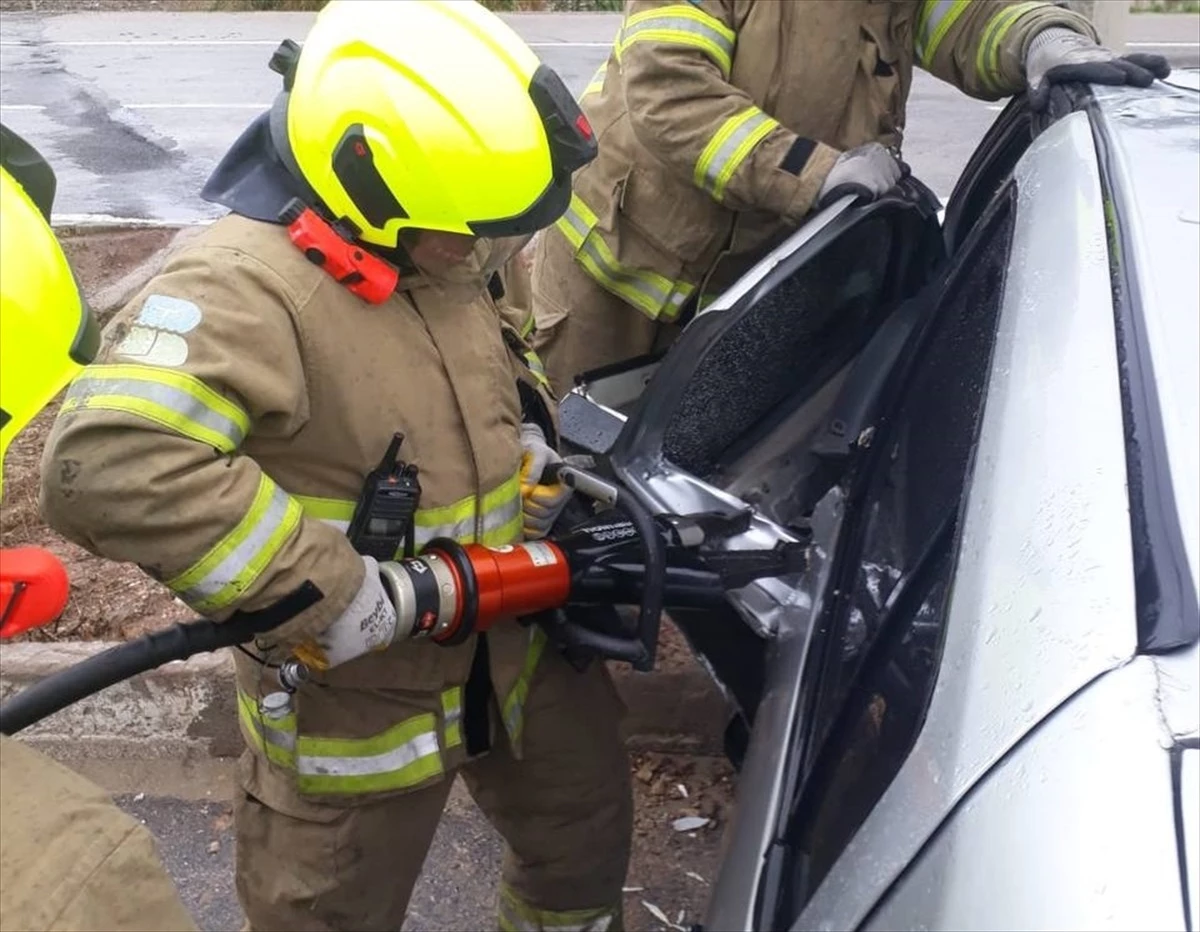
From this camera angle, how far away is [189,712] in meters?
3.12

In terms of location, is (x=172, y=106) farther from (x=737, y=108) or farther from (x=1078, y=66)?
(x=1078, y=66)

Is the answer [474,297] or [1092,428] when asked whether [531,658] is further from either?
[1092,428]

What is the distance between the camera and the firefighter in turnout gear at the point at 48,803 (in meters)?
1.04

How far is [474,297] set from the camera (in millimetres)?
1914

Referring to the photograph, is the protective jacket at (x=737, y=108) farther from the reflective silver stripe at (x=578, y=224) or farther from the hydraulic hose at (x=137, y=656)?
the hydraulic hose at (x=137, y=656)

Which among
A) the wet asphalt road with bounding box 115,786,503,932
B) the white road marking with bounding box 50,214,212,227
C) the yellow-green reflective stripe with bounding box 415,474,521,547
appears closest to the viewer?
the yellow-green reflective stripe with bounding box 415,474,521,547

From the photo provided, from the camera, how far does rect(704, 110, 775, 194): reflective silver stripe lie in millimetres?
2619

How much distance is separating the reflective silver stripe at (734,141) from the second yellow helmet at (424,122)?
93 centimetres

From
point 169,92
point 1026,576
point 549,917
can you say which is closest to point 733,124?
point 549,917

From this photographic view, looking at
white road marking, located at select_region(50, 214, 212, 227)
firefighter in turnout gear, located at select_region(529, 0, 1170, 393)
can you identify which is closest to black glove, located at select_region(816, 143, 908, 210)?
firefighter in turnout gear, located at select_region(529, 0, 1170, 393)

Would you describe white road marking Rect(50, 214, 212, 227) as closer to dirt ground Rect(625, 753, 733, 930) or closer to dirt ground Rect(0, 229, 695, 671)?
dirt ground Rect(0, 229, 695, 671)

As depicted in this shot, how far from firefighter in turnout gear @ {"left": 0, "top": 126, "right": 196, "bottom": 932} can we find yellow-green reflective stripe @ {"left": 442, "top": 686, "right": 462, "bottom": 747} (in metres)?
0.84

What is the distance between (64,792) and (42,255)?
451 millimetres

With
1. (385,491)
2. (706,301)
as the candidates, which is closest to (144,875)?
(385,491)
